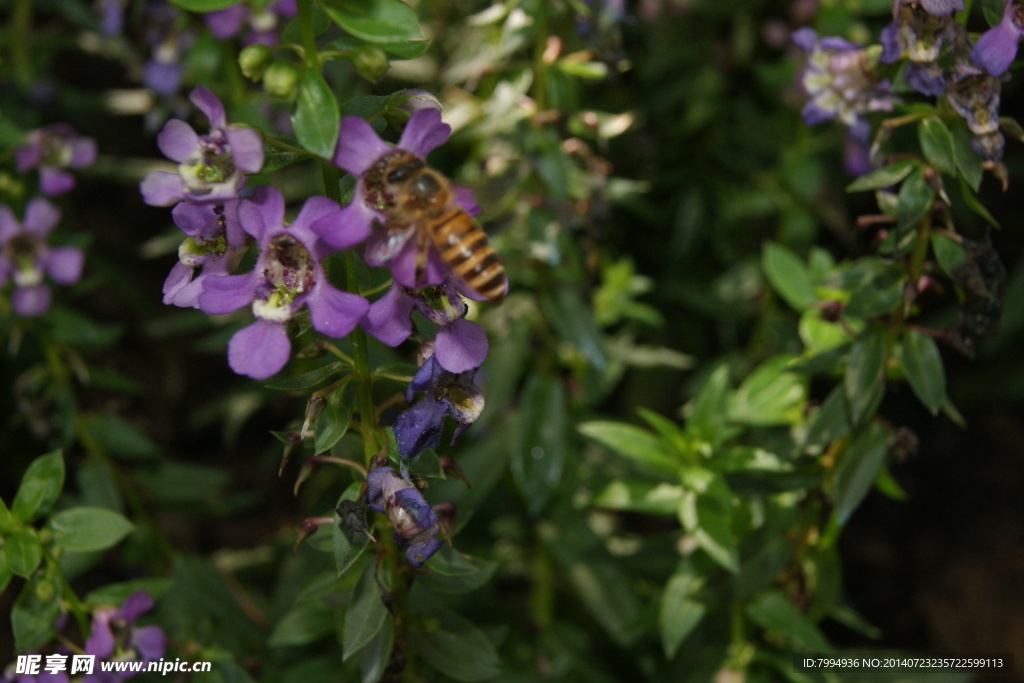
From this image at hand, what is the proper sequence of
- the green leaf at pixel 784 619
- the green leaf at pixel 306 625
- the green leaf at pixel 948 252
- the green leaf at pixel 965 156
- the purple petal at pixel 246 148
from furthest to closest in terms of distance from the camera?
the green leaf at pixel 784 619 → the green leaf at pixel 306 625 → the green leaf at pixel 948 252 → the green leaf at pixel 965 156 → the purple petal at pixel 246 148

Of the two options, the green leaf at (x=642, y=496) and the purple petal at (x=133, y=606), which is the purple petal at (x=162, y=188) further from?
the green leaf at (x=642, y=496)

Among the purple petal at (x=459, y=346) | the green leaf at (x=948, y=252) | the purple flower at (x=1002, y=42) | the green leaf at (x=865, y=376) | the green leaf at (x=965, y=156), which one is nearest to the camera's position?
the purple petal at (x=459, y=346)

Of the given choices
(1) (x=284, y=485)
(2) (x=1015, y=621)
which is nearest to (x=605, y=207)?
(1) (x=284, y=485)

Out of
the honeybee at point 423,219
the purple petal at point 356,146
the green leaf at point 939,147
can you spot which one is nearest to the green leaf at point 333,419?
the honeybee at point 423,219

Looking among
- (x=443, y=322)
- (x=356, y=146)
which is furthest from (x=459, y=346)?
(x=356, y=146)

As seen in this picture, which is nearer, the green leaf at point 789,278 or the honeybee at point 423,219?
the honeybee at point 423,219

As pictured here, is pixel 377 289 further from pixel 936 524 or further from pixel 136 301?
pixel 936 524
